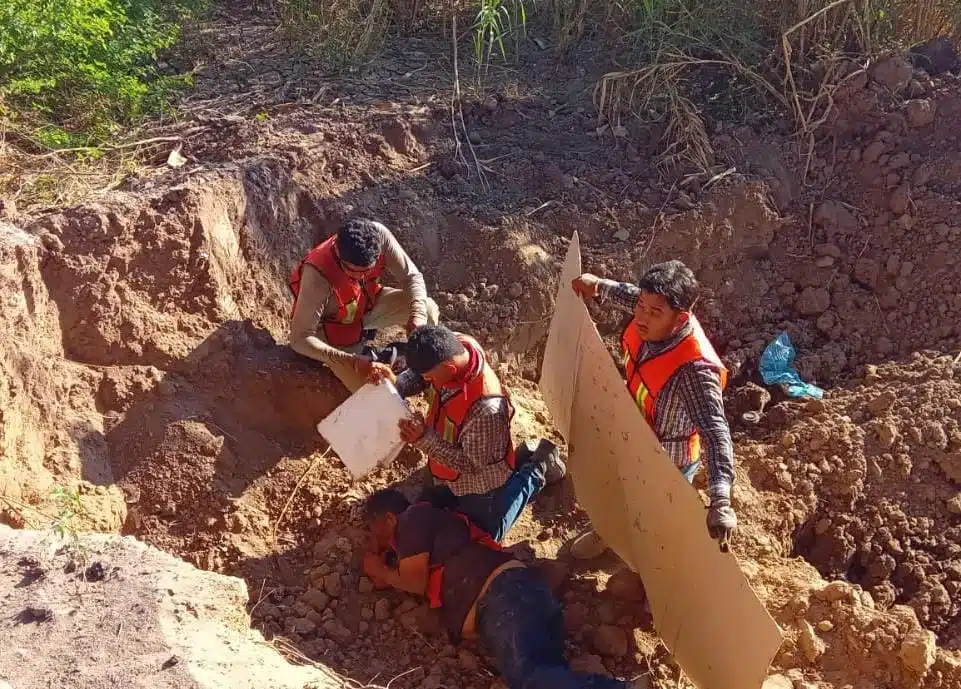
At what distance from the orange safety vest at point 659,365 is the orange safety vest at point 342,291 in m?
1.34

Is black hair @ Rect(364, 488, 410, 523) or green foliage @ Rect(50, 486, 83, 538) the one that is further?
black hair @ Rect(364, 488, 410, 523)

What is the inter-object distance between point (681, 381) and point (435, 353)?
0.89 m

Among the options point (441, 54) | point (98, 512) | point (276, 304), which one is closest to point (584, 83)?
point (441, 54)

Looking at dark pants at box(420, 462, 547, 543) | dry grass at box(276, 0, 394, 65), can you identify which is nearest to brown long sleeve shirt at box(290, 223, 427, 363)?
dark pants at box(420, 462, 547, 543)

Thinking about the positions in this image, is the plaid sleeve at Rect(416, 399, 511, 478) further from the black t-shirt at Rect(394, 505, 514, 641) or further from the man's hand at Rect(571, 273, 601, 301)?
the man's hand at Rect(571, 273, 601, 301)

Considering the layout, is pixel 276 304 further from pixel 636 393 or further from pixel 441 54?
pixel 441 54

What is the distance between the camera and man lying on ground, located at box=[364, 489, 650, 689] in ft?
9.89

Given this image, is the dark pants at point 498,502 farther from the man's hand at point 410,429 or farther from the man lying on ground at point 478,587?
the man's hand at point 410,429

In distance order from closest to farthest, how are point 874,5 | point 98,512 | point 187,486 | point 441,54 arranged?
point 98,512, point 187,486, point 874,5, point 441,54

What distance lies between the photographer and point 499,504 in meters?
3.50

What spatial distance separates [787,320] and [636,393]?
2147 millimetres

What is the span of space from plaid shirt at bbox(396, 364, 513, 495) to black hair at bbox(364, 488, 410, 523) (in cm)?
24

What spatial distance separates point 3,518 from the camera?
3.14 m

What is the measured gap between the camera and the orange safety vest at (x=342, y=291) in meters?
3.84
